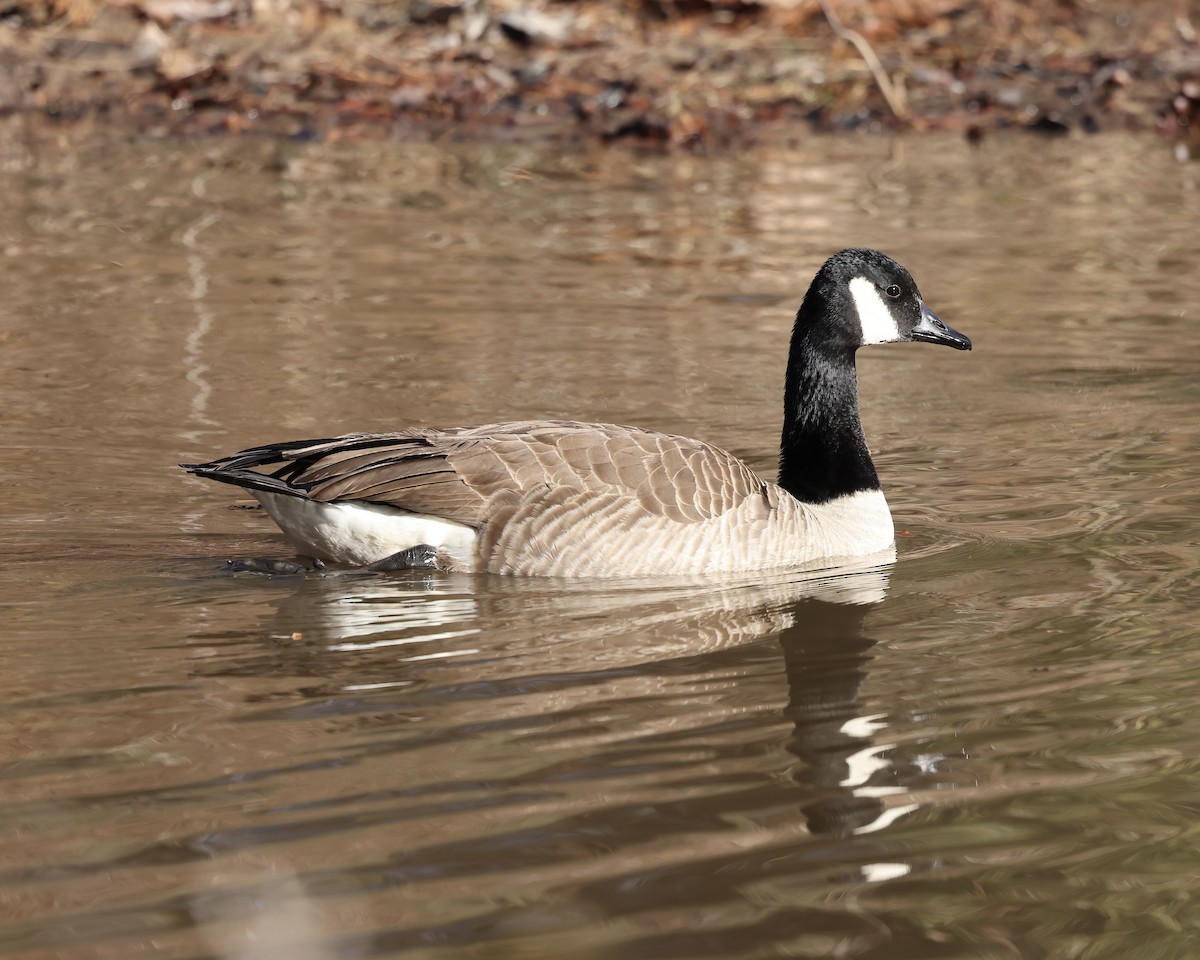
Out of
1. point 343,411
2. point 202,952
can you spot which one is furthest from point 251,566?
point 202,952

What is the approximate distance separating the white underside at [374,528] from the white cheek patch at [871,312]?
2130mm

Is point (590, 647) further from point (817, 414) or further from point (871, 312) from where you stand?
point (871, 312)

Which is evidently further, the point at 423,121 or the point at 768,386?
the point at 423,121

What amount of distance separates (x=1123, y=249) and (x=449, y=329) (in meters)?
5.74

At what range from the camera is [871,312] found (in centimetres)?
831

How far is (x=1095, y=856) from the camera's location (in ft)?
15.7

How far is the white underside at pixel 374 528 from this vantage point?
24.5ft

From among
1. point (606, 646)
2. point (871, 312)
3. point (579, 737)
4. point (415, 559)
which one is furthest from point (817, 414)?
point (579, 737)

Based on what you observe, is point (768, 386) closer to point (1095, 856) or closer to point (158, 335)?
point (158, 335)

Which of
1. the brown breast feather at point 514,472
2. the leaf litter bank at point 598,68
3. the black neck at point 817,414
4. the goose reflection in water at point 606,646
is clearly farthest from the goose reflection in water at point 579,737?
the leaf litter bank at point 598,68

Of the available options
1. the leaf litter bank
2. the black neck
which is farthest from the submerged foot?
the leaf litter bank

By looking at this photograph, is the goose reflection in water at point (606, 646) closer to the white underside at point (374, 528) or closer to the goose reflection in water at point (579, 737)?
the goose reflection in water at point (579, 737)

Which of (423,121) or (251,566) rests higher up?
(423,121)

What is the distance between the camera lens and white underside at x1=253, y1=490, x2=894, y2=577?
24.2 feet
